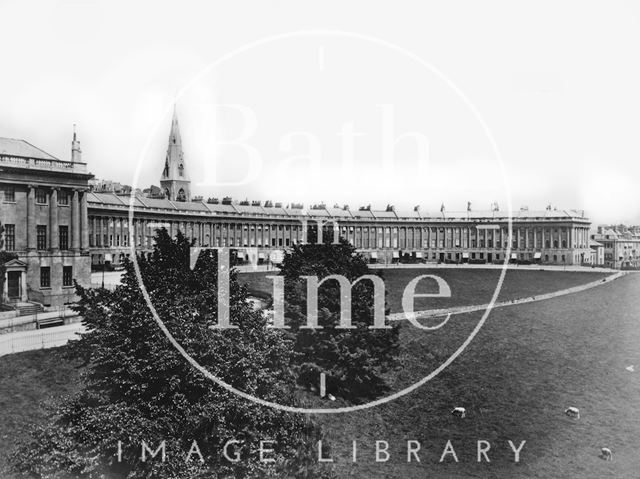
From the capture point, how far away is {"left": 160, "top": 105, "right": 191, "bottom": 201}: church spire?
11100 centimetres

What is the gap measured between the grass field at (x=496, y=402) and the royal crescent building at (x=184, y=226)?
9863 millimetres

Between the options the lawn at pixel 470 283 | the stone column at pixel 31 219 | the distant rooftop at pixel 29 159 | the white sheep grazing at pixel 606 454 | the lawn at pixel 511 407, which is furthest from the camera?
the lawn at pixel 470 283

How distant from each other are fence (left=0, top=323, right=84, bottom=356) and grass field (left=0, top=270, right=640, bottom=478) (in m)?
0.88

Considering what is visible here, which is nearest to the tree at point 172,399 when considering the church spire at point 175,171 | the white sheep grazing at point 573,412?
the white sheep grazing at point 573,412

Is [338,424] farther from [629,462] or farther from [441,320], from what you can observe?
[441,320]

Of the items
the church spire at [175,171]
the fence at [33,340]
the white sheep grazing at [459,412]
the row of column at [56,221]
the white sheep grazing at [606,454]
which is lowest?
the white sheep grazing at [606,454]

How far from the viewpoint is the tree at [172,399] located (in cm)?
1456

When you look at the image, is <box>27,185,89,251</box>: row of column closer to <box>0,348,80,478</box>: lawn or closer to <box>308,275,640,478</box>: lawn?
<box>0,348,80,478</box>: lawn

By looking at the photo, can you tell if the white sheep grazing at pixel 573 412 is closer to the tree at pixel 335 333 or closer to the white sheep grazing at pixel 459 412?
the white sheep grazing at pixel 459 412

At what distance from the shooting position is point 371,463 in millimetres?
23375

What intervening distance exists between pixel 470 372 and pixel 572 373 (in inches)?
264

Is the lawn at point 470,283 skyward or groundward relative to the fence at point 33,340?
groundward

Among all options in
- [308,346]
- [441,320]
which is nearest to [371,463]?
[308,346]

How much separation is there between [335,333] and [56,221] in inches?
992
